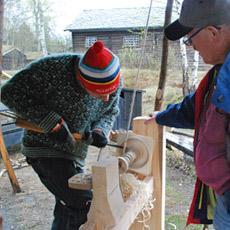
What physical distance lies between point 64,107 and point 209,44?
0.79 m

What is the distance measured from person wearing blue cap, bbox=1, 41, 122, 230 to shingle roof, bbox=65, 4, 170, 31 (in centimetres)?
407

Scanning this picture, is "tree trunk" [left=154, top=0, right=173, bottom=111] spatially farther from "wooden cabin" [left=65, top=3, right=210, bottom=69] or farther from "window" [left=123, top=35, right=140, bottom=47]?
"window" [left=123, top=35, right=140, bottom=47]

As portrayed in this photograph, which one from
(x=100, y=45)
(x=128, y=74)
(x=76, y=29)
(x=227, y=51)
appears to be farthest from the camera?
(x=76, y=29)

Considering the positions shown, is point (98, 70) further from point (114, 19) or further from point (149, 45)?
point (114, 19)

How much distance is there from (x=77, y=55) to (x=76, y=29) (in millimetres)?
5487

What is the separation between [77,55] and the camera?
149 centimetres

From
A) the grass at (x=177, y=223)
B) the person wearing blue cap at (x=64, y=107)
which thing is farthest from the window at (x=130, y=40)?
the person wearing blue cap at (x=64, y=107)

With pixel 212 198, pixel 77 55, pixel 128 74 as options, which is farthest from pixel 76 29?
pixel 212 198

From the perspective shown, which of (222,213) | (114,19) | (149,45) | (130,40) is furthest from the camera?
(114,19)

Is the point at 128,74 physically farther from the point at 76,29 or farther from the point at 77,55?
the point at 77,55

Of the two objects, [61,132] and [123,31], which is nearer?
[61,132]

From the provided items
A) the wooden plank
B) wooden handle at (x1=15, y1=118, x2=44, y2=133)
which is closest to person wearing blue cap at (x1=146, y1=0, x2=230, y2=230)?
wooden handle at (x1=15, y1=118, x2=44, y2=133)

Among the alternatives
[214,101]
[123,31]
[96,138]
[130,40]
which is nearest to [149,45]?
[130,40]

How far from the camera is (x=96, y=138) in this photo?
1.57m
